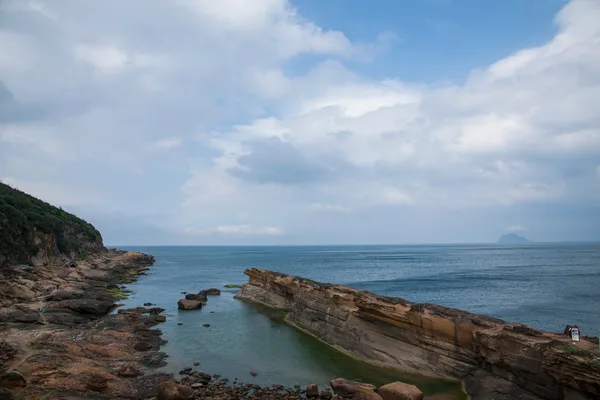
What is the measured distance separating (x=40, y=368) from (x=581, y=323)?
41390 mm

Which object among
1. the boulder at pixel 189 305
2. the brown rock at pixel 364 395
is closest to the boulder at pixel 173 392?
the brown rock at pixel 364 395

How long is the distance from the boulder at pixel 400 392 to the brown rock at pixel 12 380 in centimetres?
1661

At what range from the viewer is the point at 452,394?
18.4 m

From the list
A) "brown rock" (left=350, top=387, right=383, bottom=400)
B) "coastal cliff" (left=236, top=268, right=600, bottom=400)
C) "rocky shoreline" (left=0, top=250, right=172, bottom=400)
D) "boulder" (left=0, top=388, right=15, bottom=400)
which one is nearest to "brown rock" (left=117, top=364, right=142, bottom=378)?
"rocky shoreline" (left=0, top=250, right=172, bottom=400)

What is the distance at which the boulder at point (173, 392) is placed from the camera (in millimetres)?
16281

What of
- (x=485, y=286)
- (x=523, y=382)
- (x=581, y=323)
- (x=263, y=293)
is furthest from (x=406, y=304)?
(x=485, y=286)

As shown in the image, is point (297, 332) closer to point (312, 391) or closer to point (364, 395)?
point (312, 391)

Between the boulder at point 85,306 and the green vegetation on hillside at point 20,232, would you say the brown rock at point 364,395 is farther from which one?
the green vegetation on hillside at point 20,232

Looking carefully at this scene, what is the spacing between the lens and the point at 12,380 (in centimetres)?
1592

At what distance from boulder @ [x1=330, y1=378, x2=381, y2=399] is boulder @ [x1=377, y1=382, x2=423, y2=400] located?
1.99 feet

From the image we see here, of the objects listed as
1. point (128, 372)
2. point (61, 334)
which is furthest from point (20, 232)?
point (128, 372)

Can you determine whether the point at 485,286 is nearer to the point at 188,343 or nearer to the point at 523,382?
the point at 523,382

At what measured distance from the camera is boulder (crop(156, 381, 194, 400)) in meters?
16.3

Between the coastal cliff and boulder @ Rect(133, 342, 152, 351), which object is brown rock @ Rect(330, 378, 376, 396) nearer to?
the coastal cliff
